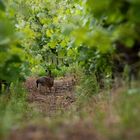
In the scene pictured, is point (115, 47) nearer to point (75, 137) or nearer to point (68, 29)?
point (68, 29)

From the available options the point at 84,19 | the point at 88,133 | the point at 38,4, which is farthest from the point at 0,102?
the point at 38,4

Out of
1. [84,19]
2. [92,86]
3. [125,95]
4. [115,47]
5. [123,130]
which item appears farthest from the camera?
[92,86]

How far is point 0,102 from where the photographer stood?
5.69m

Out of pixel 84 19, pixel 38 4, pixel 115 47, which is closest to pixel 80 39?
pixel 115 47

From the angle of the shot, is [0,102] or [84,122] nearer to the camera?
[84,122]

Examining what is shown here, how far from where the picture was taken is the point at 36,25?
50.6 feet

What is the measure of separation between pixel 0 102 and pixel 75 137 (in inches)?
108

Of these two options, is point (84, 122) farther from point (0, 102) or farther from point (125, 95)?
point (0, 102)

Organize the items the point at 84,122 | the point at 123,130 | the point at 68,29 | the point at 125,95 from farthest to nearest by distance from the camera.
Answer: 1. the point at 68,29
2. the point at 125,95
3. the point at 84,122
4. the point at 123,130

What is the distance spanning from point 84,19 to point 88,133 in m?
3.16

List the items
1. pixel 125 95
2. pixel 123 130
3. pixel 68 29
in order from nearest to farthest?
pixel 123 130 → pixel 125 95 → pixel 68 29

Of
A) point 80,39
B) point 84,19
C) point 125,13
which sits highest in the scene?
point 84,19

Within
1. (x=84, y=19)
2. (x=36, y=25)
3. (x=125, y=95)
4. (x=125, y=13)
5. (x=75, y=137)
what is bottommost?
(x=75, y=137)

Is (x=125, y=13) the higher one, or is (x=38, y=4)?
(x=38, y=4)
